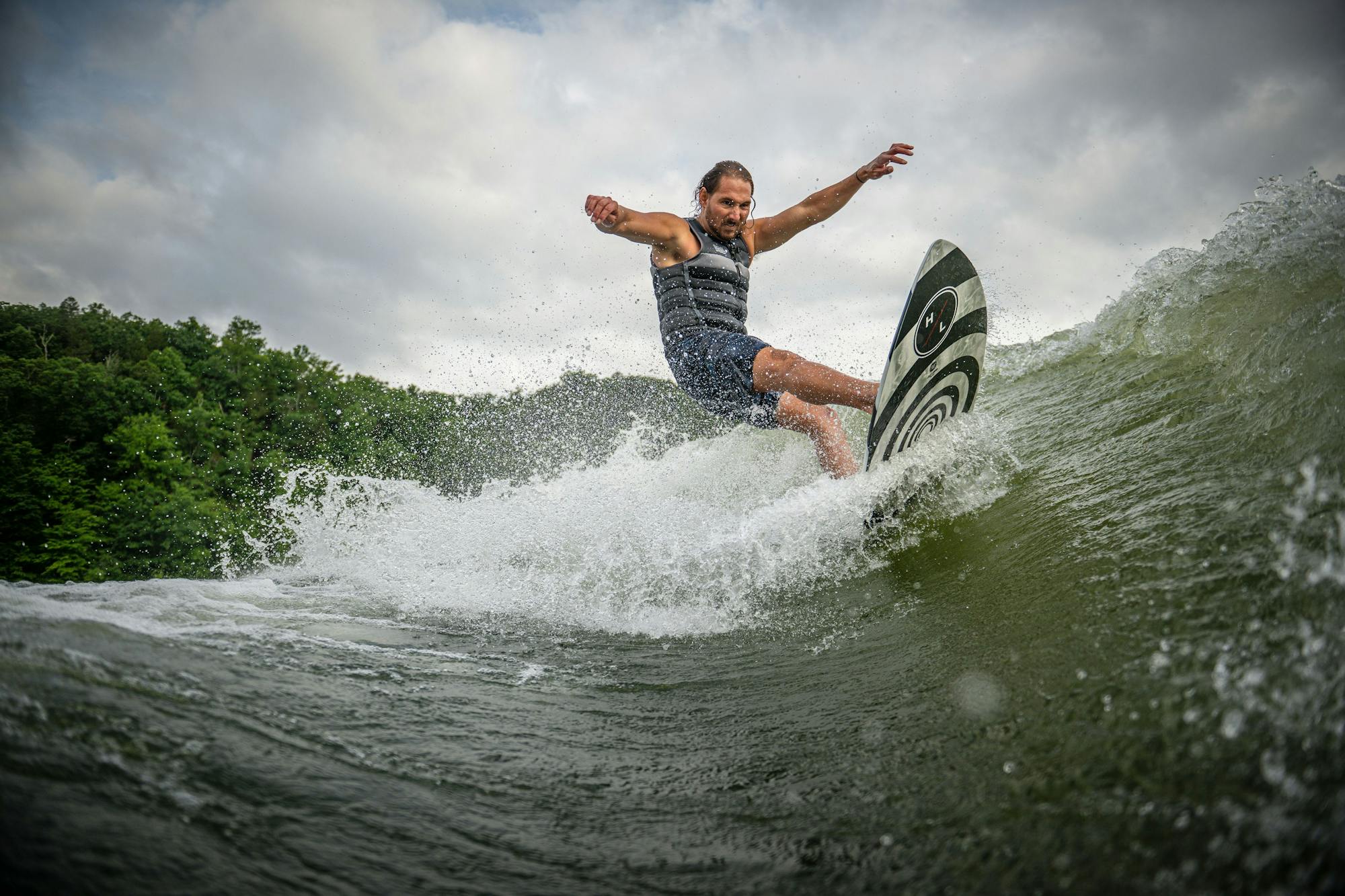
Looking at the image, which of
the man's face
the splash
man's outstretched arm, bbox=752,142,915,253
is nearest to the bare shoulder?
the man's face

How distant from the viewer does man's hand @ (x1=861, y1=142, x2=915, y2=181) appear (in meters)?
5.21

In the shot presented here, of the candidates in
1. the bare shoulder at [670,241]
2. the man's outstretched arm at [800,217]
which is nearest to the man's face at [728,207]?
the bare shoulder at [670,241]

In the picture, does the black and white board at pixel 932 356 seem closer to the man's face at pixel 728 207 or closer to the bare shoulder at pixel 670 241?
the man's face at pixel 728 207

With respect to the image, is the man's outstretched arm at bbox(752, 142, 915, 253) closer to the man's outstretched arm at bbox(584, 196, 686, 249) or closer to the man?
the man

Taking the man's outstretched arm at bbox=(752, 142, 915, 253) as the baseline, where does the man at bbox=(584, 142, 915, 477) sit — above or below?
below

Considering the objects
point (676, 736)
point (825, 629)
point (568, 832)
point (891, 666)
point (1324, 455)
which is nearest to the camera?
point (568, 832)

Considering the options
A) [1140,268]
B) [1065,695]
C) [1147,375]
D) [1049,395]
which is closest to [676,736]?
[1065,695]

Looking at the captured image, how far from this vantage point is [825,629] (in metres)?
3.21

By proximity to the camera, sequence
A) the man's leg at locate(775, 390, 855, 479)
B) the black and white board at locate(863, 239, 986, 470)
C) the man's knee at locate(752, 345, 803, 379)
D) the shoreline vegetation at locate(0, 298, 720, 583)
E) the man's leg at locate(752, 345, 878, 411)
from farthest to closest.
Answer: the shoreline vegetation at locate(0, 298, 720, 583) → the man's leg at locate(775, 390, 855, 479) → the man's knee at locate(752, 345, 803, 379) → the man's leg at locate(752, 345, 878, 411) → the black and white board at locate(863, 239, 986, 470)

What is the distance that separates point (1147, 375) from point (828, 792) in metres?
4.19

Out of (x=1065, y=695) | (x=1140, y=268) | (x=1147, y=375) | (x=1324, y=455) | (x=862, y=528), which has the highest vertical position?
(x=1140, y=268)

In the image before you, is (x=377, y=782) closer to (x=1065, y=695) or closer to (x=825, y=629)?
(x=1065, y=695)

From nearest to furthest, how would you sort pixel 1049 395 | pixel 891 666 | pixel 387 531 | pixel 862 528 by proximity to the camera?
pixel 891 666 < pixel 862 528 < pixel 1049 395 < pixel 387 531

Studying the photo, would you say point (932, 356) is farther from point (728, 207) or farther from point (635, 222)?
point (635, 222)
